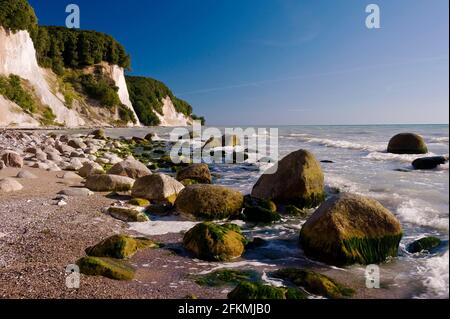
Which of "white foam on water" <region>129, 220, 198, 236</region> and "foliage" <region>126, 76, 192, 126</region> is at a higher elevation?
"foliage" <region>126, 76, 192, 126</region>

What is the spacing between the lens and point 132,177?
402 inches

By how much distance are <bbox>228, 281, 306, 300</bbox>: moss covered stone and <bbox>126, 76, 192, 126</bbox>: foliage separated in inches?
3414

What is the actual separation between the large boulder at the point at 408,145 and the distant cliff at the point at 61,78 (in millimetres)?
35730

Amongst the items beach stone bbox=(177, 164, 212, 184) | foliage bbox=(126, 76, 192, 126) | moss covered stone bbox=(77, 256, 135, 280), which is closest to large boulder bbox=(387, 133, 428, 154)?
beach stone bbox=(177, 164, 212, 184)

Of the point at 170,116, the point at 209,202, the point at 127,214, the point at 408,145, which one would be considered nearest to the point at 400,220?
the point at 209,202

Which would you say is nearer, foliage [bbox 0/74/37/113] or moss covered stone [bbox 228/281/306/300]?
moss covered stone [bbox 228/281/306/300]

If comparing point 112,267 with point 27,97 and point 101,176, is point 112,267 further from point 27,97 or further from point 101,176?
point 27,97

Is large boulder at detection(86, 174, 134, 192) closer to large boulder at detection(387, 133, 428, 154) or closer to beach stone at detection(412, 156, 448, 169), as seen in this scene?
beach stone at detection(412, 156, 448, 169)

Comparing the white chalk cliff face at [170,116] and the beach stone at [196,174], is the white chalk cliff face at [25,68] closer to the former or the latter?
the beach stone at [196,174]

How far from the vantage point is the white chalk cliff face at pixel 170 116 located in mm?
101419

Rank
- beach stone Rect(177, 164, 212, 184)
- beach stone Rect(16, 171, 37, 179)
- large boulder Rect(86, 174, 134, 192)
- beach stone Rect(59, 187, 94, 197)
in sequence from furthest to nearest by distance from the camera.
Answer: beach stone Rect(177, 164, 212, 184), beach stone Rect(16, 171, 37, 179), large boulder Rect(86, 174, 134, 192), beach stone Rect(59, 187, 94, 197)

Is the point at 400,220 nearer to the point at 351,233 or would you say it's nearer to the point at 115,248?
the point at 351,233

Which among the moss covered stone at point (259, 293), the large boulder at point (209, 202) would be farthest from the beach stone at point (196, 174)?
the moss covered stone at point (259, 293)

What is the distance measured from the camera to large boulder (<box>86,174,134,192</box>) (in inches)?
356
